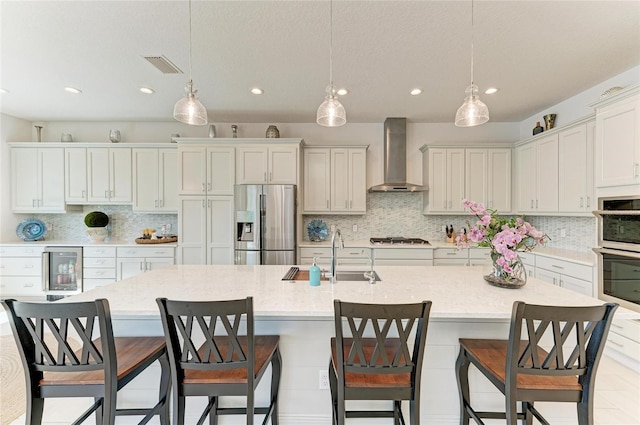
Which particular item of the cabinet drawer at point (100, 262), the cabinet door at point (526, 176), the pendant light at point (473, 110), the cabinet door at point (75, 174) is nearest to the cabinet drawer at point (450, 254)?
the cabinet door at point (526, 176)

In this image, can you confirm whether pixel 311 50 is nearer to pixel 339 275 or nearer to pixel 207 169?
pixel 339 275

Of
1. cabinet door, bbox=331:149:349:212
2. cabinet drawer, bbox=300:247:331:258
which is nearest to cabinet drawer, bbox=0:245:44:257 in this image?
cabinet drawer, bbox=300:247:331:258

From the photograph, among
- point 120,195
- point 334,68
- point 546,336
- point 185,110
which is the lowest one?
point 546,336

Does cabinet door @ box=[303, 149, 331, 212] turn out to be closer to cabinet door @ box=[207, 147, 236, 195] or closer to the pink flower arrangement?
cabinet door @ box=[207, 147, 236, 195]

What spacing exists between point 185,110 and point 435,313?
202 cm

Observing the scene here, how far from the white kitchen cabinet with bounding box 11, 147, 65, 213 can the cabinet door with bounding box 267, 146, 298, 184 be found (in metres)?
3.31

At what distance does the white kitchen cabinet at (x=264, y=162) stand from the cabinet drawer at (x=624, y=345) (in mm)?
3901

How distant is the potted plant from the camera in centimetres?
432

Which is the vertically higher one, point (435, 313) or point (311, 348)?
point (435, 313)

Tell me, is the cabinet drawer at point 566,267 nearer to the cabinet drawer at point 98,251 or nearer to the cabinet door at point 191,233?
the cabinet door at point 191,233

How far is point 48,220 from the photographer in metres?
4.68

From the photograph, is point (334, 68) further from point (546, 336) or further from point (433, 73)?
point (546, 336)

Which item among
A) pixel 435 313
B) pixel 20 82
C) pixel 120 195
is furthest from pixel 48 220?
pixel 435 313

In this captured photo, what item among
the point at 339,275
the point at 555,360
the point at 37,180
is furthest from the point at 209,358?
the point at 37,180
